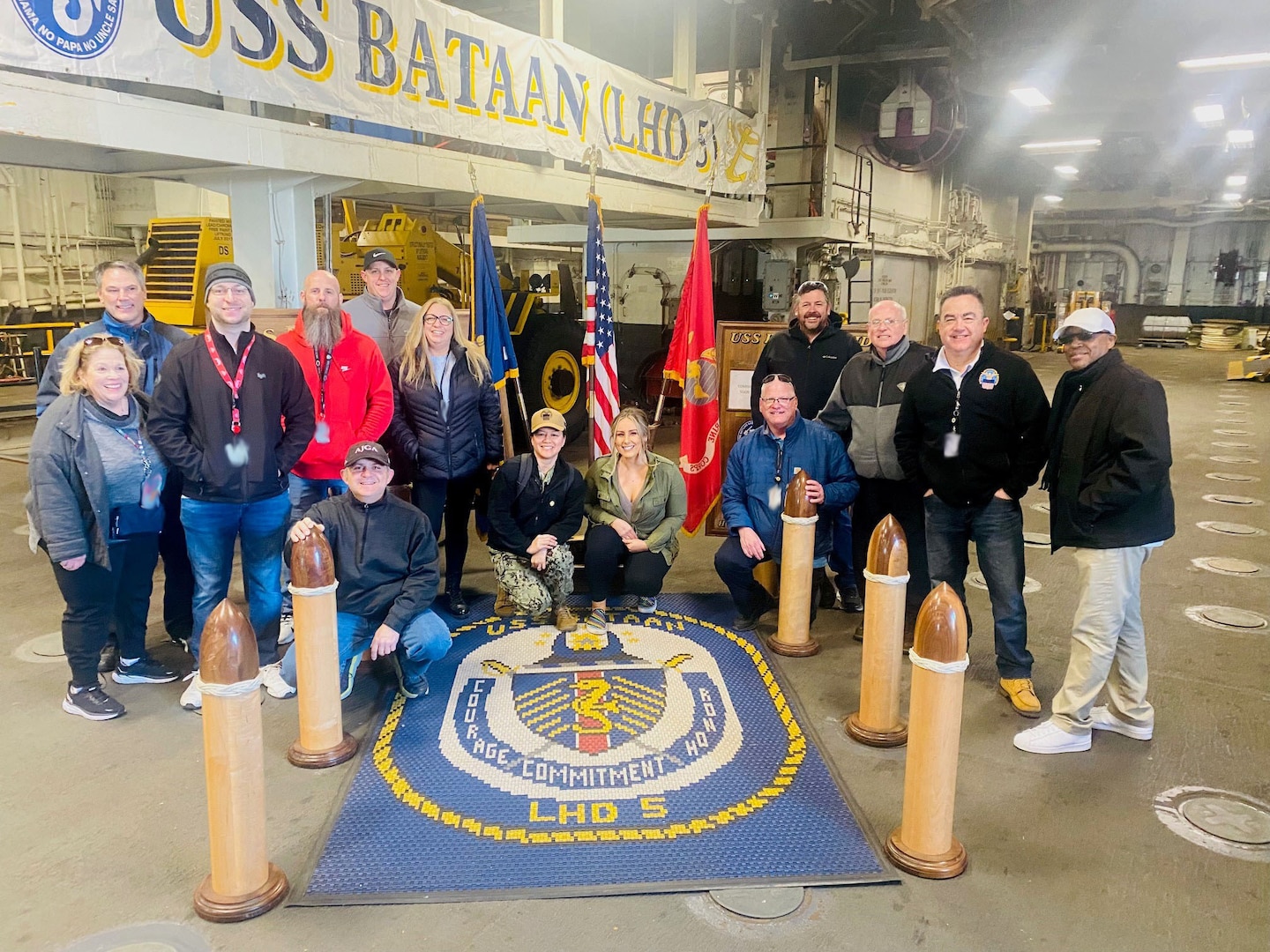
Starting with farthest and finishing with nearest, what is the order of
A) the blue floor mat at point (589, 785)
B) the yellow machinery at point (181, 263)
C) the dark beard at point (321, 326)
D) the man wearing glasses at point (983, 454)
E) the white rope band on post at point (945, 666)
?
the yellow machinery at point (181, 263), the dark beard at point (321, 326), the man wearing glasses at point (983, 454), the blue floor mat at point (589, 785), the white rope band on post at point (945, 666)

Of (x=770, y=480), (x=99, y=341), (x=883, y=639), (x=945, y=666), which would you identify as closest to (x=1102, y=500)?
(x=883, y=639)

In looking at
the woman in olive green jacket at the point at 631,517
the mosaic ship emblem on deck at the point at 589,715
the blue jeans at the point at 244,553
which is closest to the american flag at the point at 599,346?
the woman in olive green jacket at the point at 631,517

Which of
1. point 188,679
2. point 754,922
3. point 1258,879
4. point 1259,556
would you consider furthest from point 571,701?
point 1259,556

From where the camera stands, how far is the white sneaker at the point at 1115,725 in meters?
3.57

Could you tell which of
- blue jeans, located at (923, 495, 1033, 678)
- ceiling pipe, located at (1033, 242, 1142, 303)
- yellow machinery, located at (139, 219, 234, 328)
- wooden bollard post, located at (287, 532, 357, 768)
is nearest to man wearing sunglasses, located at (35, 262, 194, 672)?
wooden bollard post, located at (287, 532, 357, 768)

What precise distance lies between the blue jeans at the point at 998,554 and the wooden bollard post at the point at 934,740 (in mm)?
1271

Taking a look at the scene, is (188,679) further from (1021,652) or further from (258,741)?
(1021,652)

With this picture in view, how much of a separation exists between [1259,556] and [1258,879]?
4.29m

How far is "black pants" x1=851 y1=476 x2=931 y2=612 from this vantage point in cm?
429

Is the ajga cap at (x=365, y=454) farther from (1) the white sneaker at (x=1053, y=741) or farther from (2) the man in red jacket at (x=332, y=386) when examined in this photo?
(1) the white sneaker at (x=1053, y=741)

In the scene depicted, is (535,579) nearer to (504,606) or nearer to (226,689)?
(504,606)

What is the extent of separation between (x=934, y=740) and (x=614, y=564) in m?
2.33

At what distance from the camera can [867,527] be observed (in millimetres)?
4590

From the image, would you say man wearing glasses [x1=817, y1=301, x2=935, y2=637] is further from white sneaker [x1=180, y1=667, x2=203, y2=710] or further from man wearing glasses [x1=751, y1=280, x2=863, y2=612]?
white sneaker [x1=180, y1=667, x2=203, y2=710]
